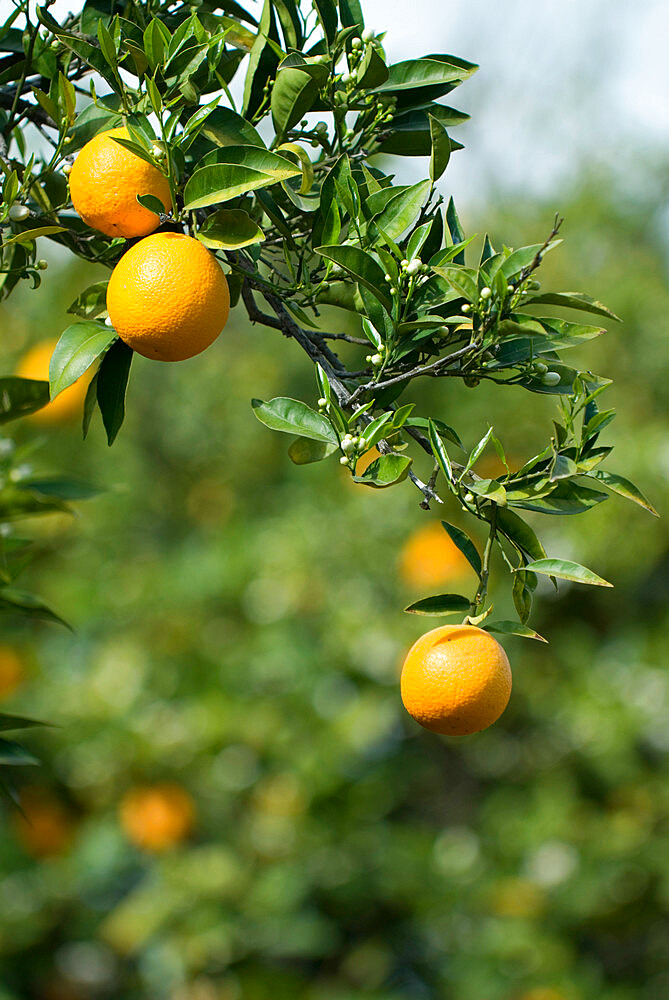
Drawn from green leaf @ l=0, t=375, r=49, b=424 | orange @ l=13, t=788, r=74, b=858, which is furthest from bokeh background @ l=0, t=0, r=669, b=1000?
green leaf @ l=0, t=375, r=49, b=424

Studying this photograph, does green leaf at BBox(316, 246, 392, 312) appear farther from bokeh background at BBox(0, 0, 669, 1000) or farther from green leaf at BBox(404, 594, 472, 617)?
bokeh background at BBox(0, 0, 669, 1000)

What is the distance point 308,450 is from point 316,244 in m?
0.13

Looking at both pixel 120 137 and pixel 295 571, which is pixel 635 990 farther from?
pixel 120 137

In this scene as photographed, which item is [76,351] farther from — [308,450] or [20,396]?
[20,396]

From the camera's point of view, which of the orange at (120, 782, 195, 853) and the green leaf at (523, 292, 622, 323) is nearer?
the green leaf at (523, 292, 622, 323)

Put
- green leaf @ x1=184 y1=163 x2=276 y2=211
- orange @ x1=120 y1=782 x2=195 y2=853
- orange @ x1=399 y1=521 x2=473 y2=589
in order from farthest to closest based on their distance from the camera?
orange @ x1=399 y1=521 x2=473 y2=589
orange @ x1=120 y1=782 x2=195 y2=853
green leaf @ x1=184 y1=163 x2=276 y2=211

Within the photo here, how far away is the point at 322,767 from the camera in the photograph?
7.07 feet

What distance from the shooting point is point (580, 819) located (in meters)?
2.40

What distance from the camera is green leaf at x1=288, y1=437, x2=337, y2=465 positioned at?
0.55 m

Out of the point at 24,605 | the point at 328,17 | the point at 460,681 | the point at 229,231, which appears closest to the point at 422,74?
the point at 328,17

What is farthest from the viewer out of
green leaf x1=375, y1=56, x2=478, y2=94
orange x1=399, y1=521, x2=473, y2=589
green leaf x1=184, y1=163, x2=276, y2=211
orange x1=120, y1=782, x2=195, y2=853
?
orange x1=399, y1=521, x2=473, y2=589

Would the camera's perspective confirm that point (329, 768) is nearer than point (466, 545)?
No

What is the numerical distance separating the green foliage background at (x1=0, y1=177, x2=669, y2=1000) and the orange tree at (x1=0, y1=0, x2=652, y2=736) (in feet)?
5.27

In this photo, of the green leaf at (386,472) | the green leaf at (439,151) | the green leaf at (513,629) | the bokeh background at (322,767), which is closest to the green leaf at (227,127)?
the green leaf at (439,151)
